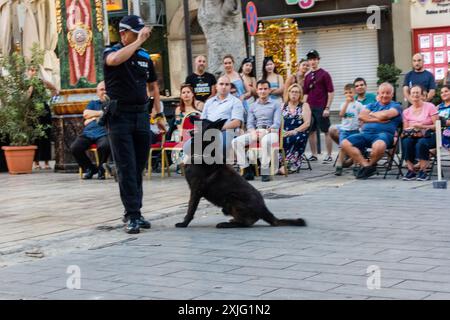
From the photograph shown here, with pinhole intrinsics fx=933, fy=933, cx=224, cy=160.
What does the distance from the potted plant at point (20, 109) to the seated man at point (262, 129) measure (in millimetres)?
4255

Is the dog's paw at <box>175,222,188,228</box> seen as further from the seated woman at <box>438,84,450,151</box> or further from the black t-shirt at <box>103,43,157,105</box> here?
the seated woman at <box>438,84,450,151</box>

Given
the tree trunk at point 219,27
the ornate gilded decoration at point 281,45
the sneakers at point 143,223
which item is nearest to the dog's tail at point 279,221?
the sneakers at point 143,223

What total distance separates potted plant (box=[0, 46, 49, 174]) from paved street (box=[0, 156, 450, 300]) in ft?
13.4

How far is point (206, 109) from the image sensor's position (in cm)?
1270

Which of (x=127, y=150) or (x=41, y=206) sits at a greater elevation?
(x=127, y=150)

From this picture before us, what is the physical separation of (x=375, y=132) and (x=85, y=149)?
4.36 meters

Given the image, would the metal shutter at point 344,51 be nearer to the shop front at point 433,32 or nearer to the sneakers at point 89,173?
the shop front at point 433,32

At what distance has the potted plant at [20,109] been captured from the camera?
51.3 feet

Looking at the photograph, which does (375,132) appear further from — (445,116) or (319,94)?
(319,94)

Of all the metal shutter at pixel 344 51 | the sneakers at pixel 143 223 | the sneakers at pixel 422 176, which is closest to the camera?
the sneakers at pixel 143 223
